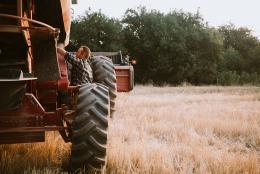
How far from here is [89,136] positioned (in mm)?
4402

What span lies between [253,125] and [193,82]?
27.6 meters

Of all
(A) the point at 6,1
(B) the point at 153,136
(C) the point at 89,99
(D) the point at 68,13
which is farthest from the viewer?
(B) the point at 153,136

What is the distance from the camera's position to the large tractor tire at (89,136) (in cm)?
439

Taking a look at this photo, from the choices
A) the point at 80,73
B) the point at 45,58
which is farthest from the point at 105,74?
the point at 45,58

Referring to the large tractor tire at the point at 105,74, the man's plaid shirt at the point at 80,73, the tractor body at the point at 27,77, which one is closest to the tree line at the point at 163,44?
the large tractor tire at the point at 105,74

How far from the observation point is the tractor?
428 cm

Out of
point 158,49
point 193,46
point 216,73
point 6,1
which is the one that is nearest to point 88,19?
point 158,49

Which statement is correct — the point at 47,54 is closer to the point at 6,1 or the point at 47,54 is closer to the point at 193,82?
the point at 6,1

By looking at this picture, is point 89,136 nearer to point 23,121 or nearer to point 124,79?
point 23,121

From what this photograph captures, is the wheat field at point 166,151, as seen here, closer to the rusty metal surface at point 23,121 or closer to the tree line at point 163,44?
the rusty metal surface at point 23,121

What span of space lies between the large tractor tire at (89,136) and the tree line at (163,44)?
27230 millimetres

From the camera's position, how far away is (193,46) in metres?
35.2

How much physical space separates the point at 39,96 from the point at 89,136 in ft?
3.68

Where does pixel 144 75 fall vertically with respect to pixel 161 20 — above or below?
below
